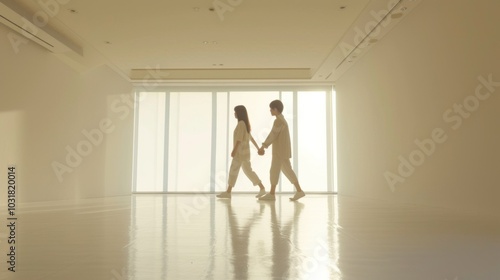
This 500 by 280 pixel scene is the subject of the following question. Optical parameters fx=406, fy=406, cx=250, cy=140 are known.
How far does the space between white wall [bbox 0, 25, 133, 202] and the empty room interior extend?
33mm

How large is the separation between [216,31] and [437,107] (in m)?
3.42

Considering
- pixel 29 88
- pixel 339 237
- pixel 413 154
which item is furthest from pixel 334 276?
pixel 29 88

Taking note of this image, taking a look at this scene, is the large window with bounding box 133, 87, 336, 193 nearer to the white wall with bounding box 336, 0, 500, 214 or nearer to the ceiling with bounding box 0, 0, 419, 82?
the ceiling with bounding box 0, 0, 419, 82

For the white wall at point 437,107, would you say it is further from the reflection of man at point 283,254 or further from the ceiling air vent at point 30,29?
the ceiling air vent at point 30,29

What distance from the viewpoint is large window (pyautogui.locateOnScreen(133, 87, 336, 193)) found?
985 centimetres

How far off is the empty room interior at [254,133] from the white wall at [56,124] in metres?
0.03

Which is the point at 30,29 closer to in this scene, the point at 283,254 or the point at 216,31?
the point at 216,31

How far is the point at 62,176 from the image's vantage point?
6.68m

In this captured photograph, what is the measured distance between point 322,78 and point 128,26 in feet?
15.6

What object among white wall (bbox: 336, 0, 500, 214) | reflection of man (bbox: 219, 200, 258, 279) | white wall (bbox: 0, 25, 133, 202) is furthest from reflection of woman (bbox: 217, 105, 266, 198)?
reflection of man (bbox: 219, 200, 258, 279)

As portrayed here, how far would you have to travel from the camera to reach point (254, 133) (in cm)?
1013

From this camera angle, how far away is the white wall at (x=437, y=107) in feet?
11.9

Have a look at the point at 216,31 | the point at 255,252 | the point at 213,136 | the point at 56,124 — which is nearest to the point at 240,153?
the point at 216,31

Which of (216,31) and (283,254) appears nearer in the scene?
(283,254)
